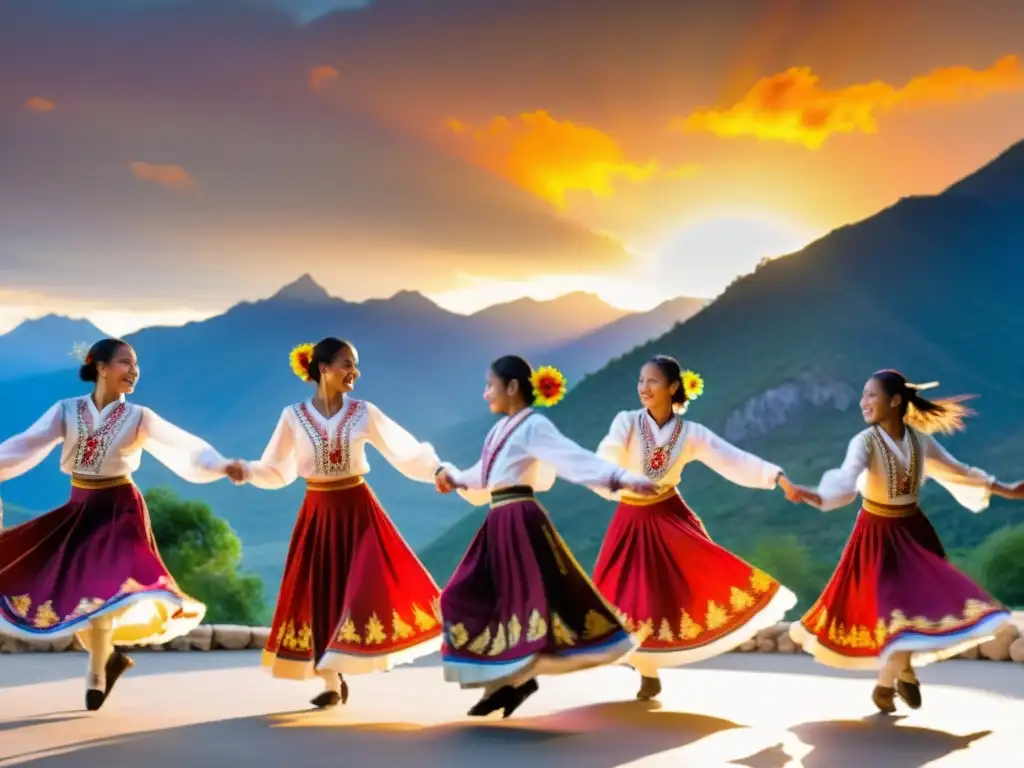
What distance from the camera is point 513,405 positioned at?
18.8ft

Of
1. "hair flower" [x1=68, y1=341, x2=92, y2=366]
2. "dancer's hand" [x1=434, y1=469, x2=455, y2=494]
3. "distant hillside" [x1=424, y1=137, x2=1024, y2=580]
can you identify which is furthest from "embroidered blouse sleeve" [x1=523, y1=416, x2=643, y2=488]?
"distant hillside" [x1=424, y1=137, x2=1024, y2=580]

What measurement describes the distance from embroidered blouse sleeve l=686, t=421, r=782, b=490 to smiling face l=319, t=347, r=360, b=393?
1459 millimetres

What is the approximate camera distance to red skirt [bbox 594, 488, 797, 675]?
6.07 m

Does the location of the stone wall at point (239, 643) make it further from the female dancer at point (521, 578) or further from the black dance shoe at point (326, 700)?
the female dancer at point (521, 578)

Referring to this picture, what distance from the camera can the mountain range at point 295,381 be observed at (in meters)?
23.0

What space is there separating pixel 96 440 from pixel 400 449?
124 centimetres

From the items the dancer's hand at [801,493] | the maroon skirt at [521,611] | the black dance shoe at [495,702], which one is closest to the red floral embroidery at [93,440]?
the maroon skirt at [521,611]

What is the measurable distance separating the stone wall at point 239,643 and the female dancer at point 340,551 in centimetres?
244

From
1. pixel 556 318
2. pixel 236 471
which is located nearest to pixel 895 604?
pixel 236 471

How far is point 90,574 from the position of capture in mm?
5781

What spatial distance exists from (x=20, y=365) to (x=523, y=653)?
59.8ft

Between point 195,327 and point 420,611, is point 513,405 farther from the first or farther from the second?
point 195,327

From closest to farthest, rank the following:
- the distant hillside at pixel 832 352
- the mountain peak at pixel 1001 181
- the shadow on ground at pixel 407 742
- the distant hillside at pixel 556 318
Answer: the shadow on ground at pixel 407 742
the distant hillside at pixel 556 318
the distant hillside at pixel 832 352
the mountain peak at pixel 1001 181

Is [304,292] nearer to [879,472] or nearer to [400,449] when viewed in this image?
[400,449]
